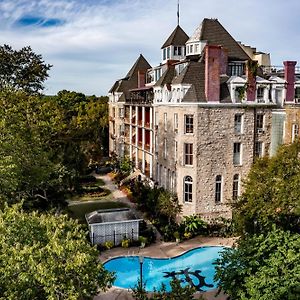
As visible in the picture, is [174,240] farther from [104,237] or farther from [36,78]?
[36,78]

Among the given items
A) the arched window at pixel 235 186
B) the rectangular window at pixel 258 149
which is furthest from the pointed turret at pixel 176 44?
the arched window at pixel 235 186

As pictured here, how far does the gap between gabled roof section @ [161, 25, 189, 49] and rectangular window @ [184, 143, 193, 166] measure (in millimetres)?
17879

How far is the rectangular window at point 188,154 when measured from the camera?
33131 mm

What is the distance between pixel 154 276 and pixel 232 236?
9.31m

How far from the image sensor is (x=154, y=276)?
25406 mm

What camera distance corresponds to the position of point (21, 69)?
31891 millimetres

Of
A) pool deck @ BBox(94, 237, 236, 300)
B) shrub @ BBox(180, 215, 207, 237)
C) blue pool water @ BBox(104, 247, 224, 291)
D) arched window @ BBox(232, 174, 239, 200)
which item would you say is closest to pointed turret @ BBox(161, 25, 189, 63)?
arched window @ BBox(232, 174, 239, 200)

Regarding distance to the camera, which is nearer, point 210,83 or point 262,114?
point 210,83

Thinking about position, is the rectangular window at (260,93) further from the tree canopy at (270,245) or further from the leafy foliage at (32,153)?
→ the leafy foliage at (32,153)

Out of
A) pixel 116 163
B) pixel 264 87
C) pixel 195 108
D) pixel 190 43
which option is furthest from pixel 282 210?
pixel 116 163

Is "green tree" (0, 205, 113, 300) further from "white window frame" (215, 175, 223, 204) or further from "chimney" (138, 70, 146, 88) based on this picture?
"chimney" (138, 70, 146, 88)

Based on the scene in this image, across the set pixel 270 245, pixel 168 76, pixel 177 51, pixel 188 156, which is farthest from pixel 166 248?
pixel 177 51

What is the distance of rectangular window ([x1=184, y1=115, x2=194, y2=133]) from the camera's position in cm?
3266

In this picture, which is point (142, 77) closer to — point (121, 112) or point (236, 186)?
point (121, 112)
